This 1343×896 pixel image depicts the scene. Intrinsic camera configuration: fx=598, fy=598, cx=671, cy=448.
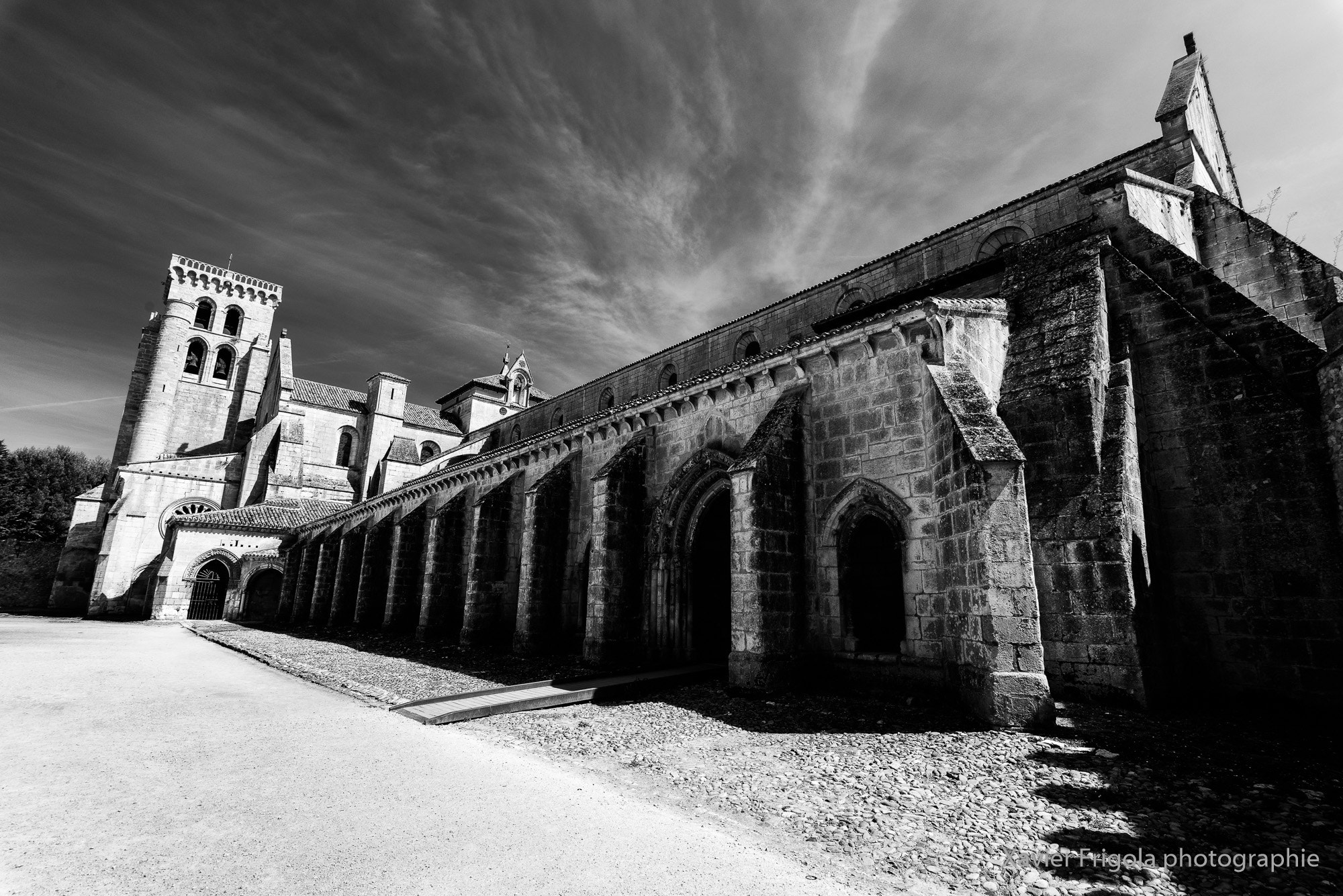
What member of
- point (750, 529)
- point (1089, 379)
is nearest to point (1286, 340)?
point (1089, 379)

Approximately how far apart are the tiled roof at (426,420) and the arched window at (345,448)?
391 centimetres

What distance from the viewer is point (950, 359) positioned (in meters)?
9.90

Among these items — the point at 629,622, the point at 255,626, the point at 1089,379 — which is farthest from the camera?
the point at 255,626

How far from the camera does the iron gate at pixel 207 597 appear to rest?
3127 centimetres

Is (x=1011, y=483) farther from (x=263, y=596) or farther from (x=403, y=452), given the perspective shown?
(x=403, y=452)

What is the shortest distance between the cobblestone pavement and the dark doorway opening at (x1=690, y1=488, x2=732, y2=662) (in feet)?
13.6

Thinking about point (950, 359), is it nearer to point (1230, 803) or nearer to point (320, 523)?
point (1230, 803)

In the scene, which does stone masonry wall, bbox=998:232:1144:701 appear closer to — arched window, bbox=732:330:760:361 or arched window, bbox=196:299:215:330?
arched window, bbox=732:330:760:361

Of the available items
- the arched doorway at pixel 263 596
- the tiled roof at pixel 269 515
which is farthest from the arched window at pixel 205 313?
the arched doorway at pixel 263 596

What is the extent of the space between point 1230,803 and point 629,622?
425 inches

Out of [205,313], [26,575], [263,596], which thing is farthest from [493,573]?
[205,313]

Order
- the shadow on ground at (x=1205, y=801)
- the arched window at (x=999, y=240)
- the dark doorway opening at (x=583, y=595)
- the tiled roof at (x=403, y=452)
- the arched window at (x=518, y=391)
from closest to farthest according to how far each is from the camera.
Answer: the shadow on ground at (x=1205, y=801)
the arched window at (x=999, y=240)
the dark doorway opening at (x=583, y=595)
the tiled roof at (x=403, y=452)
the arched window at (x=518, y=391)

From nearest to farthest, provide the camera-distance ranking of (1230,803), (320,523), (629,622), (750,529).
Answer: (1230,803) < (750,529) < (629,622) < (320,523)

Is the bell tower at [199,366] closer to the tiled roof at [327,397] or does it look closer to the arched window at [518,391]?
the tiled roof at [327,397]
